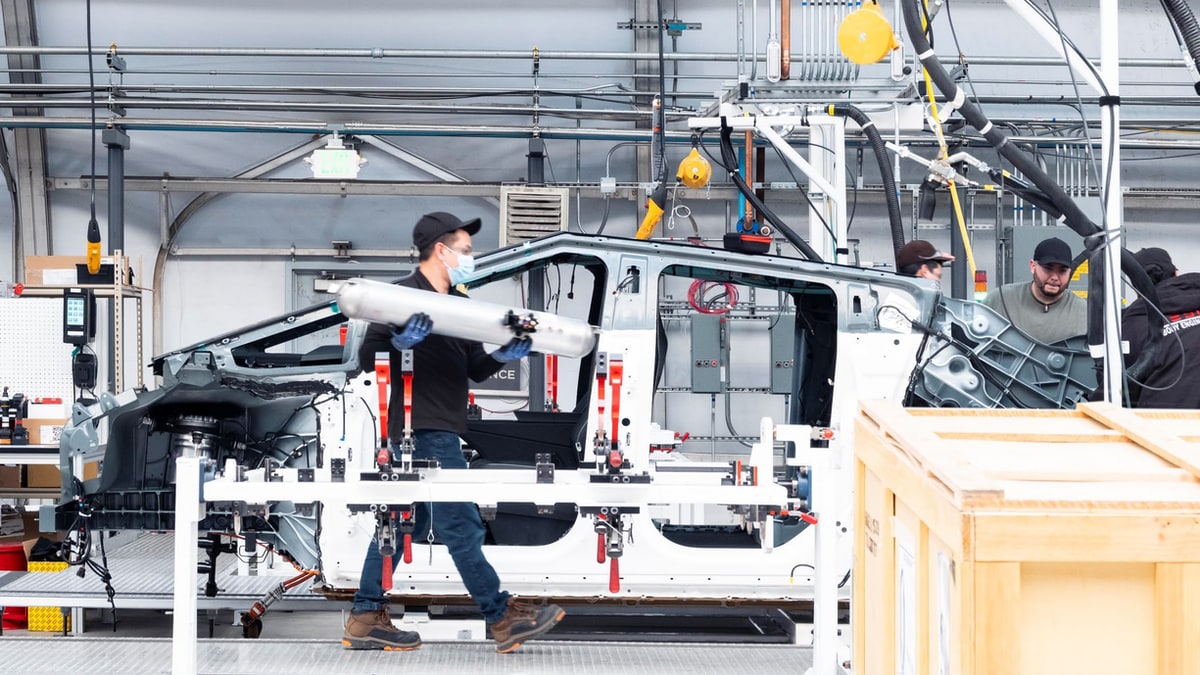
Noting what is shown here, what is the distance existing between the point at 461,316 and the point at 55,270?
5.49 meters

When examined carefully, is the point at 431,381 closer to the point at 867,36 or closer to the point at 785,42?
the point at 867,36

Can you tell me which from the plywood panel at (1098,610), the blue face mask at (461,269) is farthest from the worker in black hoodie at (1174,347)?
the plywood panel at (1098,610)

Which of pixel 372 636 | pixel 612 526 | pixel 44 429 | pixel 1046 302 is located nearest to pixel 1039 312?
pixel 1046 302

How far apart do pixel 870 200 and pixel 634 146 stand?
86.2 inches

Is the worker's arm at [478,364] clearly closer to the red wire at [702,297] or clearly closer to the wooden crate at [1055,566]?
the wooden crate at [1055,566]

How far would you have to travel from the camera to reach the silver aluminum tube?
2994 mm

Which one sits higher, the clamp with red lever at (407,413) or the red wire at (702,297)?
the red wire at (702,297)

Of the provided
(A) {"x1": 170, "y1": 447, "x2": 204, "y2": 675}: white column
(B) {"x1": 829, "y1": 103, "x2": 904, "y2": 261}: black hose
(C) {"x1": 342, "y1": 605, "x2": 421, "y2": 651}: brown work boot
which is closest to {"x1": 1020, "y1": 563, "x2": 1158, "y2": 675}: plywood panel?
(A) {"x1": 170, "y1": 447, "x2": 204, "y2": 675}: white column

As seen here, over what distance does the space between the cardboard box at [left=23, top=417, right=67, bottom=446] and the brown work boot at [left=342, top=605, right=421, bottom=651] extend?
4.05m

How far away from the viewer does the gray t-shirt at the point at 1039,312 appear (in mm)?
4953

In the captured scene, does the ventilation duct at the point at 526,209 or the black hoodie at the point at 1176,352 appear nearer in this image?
→ the black hoodie at the point at 1176,352

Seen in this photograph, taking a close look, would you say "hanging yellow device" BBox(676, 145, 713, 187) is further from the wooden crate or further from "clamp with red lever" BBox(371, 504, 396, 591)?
the wooden crate

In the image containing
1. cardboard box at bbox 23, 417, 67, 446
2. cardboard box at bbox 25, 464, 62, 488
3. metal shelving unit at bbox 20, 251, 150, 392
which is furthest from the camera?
metal shelving unit at bbox 20, 251, 150, 392

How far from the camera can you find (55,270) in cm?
737
